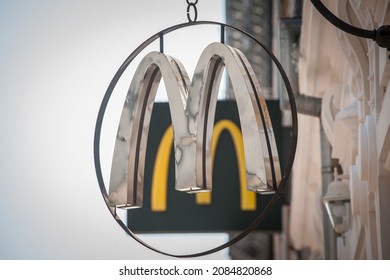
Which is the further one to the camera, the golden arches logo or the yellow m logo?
the golden arches logo

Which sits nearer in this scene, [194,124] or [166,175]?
[194,124]

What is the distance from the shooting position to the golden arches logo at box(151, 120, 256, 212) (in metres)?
7.18

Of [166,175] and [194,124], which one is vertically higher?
[194,124]

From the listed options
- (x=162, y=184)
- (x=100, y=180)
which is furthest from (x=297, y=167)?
(x=100, y=180)

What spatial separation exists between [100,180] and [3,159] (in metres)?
3.10

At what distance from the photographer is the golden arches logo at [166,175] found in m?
7.18

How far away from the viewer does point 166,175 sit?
295 inches

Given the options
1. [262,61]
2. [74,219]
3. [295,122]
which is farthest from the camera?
[262,61]

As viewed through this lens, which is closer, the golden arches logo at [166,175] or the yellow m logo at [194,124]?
the yellow m logo at [194,124]

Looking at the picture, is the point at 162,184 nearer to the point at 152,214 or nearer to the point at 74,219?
the point at 152,214
